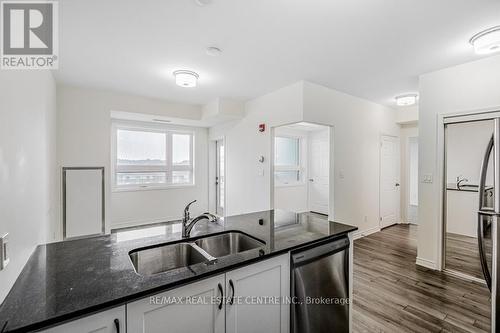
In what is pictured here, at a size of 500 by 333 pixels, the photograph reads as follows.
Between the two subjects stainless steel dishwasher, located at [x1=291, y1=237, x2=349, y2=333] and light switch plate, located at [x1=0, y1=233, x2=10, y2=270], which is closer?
light switch plate, located at [x1=0, y1=233, x2=10, y2=270]

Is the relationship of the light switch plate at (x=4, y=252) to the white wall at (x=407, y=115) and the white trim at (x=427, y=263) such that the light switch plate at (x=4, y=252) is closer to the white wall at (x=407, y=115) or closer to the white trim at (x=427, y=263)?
the white trim at (x=427, y=263)

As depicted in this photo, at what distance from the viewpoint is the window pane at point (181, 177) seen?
5.62 meters

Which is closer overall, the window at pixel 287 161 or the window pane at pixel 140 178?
the window pane at pixel 140 178

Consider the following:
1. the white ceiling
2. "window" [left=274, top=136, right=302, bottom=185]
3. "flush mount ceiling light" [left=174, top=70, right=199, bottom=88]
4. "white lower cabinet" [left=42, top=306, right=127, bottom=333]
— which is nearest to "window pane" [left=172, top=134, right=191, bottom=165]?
the white ceiling

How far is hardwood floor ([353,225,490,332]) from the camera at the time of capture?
195cm

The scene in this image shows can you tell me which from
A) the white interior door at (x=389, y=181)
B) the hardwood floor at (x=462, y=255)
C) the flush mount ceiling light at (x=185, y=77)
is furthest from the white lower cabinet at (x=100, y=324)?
the white interior door at (x=389, y=181)

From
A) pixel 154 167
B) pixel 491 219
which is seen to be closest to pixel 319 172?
pixel 491 219

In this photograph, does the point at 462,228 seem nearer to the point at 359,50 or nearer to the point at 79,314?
the point at 359,50

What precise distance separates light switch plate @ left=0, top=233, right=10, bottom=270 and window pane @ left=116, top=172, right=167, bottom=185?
4.27 meters

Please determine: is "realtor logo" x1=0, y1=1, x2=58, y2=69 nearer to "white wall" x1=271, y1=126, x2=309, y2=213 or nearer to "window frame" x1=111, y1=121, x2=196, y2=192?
"window frame" x1=111, y1=121, x2=196, y2=192

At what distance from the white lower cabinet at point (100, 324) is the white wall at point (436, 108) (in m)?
→ 3.65

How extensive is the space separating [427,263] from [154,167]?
5367 mm

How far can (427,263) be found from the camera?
9.93 ft

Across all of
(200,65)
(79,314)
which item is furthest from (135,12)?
(79,314)
